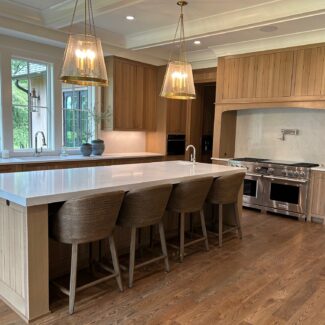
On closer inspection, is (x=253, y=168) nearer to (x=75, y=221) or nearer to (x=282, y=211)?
(x=282, y=211)

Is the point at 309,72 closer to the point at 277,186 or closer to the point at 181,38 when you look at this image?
the point at 277,186

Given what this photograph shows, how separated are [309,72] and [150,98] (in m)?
3.07

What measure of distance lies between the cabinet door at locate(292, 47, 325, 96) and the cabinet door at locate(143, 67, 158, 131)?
2828 mm

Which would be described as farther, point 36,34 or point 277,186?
point 277,186

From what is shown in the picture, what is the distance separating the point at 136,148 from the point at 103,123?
1.12m

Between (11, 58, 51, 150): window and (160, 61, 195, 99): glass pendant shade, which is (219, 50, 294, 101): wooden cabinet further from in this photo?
(11, 58, 51, 150): window

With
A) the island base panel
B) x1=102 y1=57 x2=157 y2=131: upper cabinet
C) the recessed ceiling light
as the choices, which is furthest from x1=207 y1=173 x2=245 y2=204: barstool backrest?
x1=102 y1=57 x2=157 y2=131: upper cabinet

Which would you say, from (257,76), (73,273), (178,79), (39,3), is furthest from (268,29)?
(73,273)

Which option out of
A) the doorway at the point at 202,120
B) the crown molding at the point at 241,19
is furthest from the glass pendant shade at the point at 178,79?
the doorway at the point at 202,120

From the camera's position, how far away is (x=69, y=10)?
14.3 ft

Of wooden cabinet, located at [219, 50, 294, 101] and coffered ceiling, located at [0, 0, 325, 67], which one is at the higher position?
coffered ceiling, located at [0, 0, 325, 67]

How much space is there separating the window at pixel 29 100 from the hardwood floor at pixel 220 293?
3.37 meters

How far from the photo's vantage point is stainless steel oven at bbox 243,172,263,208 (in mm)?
5480

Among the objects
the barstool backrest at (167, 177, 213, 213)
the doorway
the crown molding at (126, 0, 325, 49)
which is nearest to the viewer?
the barstool backrest at (167, 177, 213, 213)
